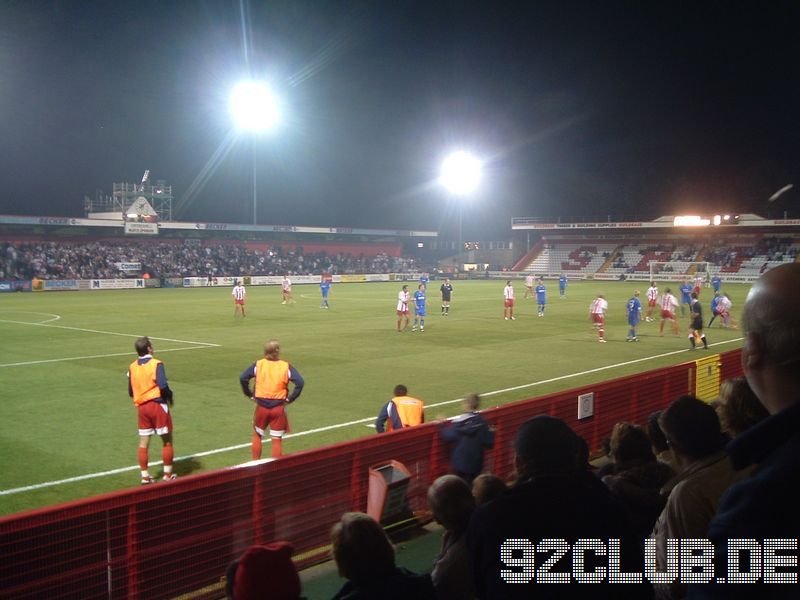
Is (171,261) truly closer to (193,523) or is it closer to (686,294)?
(686,294)

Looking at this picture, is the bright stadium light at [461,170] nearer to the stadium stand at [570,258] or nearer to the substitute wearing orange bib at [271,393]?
the stadium stand at [570,258]

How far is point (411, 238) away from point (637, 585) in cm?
9774

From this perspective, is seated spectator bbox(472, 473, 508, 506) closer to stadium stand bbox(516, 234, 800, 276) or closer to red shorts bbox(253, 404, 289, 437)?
red shorts bbox(253, 404, 289, 437)

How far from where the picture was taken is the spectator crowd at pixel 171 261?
58.5 meters

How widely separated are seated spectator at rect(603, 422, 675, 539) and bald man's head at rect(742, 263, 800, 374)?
8.61 feet

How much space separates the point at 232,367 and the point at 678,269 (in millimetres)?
70470

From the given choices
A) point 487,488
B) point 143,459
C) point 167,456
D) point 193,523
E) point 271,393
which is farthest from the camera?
point 271,393

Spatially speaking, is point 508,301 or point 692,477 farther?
point 508,301

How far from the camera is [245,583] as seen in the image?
260 cm

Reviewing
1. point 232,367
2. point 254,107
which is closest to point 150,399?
point 232,367

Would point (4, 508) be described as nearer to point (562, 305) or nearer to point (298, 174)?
point (562, 305)

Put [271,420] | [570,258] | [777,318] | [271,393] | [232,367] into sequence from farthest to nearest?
[570,258]
[232,367]
[271,420]
[271,393]
[777,318]

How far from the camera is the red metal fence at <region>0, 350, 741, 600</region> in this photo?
491 cm

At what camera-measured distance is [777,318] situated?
5.09ft
